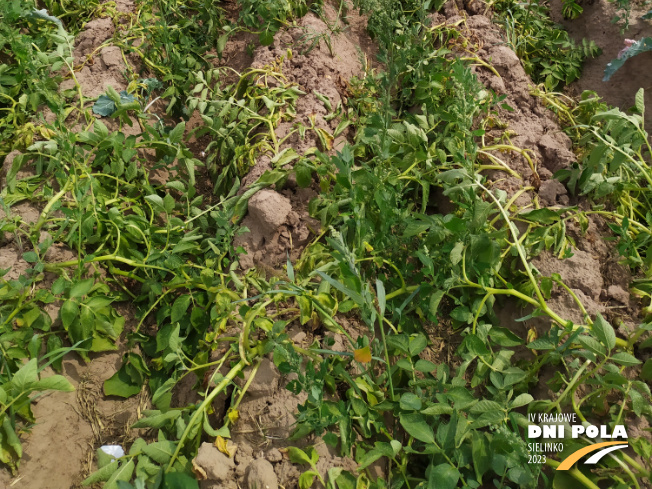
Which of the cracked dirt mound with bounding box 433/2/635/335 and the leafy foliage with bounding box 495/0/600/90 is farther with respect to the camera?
the leafy foliage with bounding box 495/0/600/90

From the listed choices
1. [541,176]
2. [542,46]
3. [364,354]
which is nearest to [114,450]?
[364,354]

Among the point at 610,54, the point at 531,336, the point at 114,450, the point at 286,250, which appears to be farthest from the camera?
the point at 610,54

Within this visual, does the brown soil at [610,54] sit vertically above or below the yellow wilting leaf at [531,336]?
above

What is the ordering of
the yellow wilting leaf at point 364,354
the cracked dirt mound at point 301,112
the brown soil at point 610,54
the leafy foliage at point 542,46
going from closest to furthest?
the yellow wilting leaf at point 364,354
the cracked dirt mound at point 301,112
the brown soil at point 610,54
the leafy foliage at point 542,46

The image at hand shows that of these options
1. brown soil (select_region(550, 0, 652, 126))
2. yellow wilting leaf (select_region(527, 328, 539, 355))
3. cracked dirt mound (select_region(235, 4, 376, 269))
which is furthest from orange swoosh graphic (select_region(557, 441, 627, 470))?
brown soil (select_region(550, 0, 652, 126))

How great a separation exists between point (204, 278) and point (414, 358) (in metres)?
0.95

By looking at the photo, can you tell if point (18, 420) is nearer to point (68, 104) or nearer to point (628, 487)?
point (68, 104)

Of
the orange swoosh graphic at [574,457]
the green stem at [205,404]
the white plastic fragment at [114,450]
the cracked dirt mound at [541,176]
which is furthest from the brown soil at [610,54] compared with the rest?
the white plastic fragment at [114,450]

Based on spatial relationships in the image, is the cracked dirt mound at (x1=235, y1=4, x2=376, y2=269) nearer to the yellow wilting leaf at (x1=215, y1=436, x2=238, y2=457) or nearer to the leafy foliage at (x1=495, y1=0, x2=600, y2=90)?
the yellow wilting leaf at (x1=215, y1=436, x2=238, y2=457)

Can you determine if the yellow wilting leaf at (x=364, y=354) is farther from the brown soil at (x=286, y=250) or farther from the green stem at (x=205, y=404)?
the green stem at (x=205, y=404)

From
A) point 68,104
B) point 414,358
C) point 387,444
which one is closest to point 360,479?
point 387,444

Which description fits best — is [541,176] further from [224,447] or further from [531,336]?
[224,447]

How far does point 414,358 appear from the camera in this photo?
1.99 metres

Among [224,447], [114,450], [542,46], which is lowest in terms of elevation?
[114,450]
